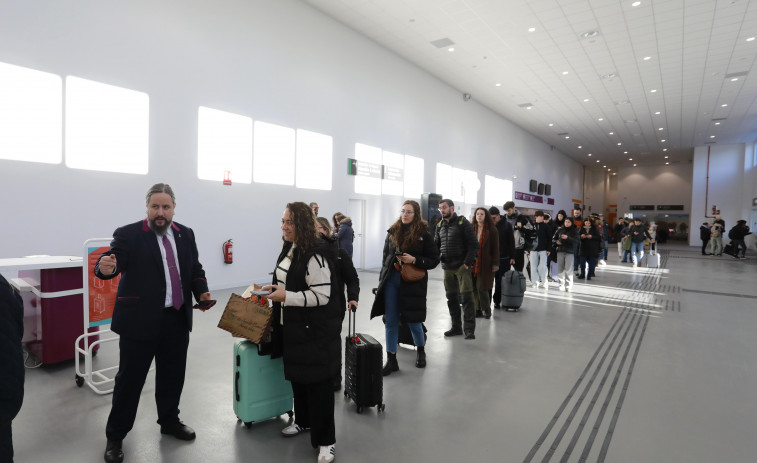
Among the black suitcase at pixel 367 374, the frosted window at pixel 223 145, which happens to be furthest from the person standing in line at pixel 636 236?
the black suitcase at pixel 367 374

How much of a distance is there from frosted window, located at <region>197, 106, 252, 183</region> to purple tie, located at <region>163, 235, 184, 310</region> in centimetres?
514

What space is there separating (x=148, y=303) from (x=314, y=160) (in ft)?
24.1

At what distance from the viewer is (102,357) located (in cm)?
404

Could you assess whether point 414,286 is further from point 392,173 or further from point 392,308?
point 392,173

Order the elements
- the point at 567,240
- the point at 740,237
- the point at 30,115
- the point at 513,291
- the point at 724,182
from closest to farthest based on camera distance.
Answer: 1. the point at 30,115
2. the point at 513,291
3. the point at 567,240
4. the point at 740,237
5. the point at 724,182

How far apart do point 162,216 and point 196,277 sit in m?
0.48

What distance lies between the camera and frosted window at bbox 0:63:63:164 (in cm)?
504

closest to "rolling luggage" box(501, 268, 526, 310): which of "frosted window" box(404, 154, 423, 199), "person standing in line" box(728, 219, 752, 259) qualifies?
"frosted window" box(404, 154, 423, 199)

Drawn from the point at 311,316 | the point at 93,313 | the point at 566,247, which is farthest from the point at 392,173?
the point at 311,316

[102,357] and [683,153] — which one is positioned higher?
[683,153]

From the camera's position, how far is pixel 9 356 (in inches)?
48.9

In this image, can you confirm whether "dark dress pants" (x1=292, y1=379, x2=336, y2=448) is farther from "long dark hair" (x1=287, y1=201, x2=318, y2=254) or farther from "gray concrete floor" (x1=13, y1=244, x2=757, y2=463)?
"long dark hair" (x1=287, y1=201, x2=318, y2=254)

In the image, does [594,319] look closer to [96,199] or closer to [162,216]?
[162,216]

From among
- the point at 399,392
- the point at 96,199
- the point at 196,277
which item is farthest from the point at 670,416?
the point at 96,199
